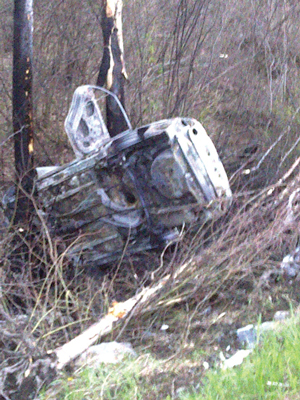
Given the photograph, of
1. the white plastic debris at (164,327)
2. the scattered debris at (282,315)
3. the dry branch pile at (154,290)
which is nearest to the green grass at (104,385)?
the dry branch pile at (154,290)

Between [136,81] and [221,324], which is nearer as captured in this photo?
[221,324]

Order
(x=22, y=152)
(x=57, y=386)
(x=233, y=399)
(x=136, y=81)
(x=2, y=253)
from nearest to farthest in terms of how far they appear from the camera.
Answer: (x=233, y=399), (x=57, y=386), (x=2, y=253), (x=22, y=152), (x=136, y=81)

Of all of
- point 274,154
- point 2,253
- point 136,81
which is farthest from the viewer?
point 136,81

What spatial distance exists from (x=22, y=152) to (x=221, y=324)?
10.8ft

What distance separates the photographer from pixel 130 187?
18.2 feet

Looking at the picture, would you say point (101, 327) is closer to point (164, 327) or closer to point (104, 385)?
point (164, 327)

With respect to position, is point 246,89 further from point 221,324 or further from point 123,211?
point 221,324

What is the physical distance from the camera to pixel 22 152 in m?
6.63

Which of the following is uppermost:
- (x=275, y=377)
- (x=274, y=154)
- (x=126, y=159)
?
(x=126, y=159)

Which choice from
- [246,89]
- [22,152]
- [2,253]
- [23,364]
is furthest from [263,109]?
[23,364]

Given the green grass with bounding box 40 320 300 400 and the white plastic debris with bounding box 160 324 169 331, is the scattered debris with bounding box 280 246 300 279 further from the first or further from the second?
the green grass with bounding box 40 320 300 400

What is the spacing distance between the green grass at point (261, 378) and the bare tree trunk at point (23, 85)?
364cm

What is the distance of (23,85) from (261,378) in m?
4.59

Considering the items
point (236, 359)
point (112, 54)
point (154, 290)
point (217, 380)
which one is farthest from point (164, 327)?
point (112, 54)
